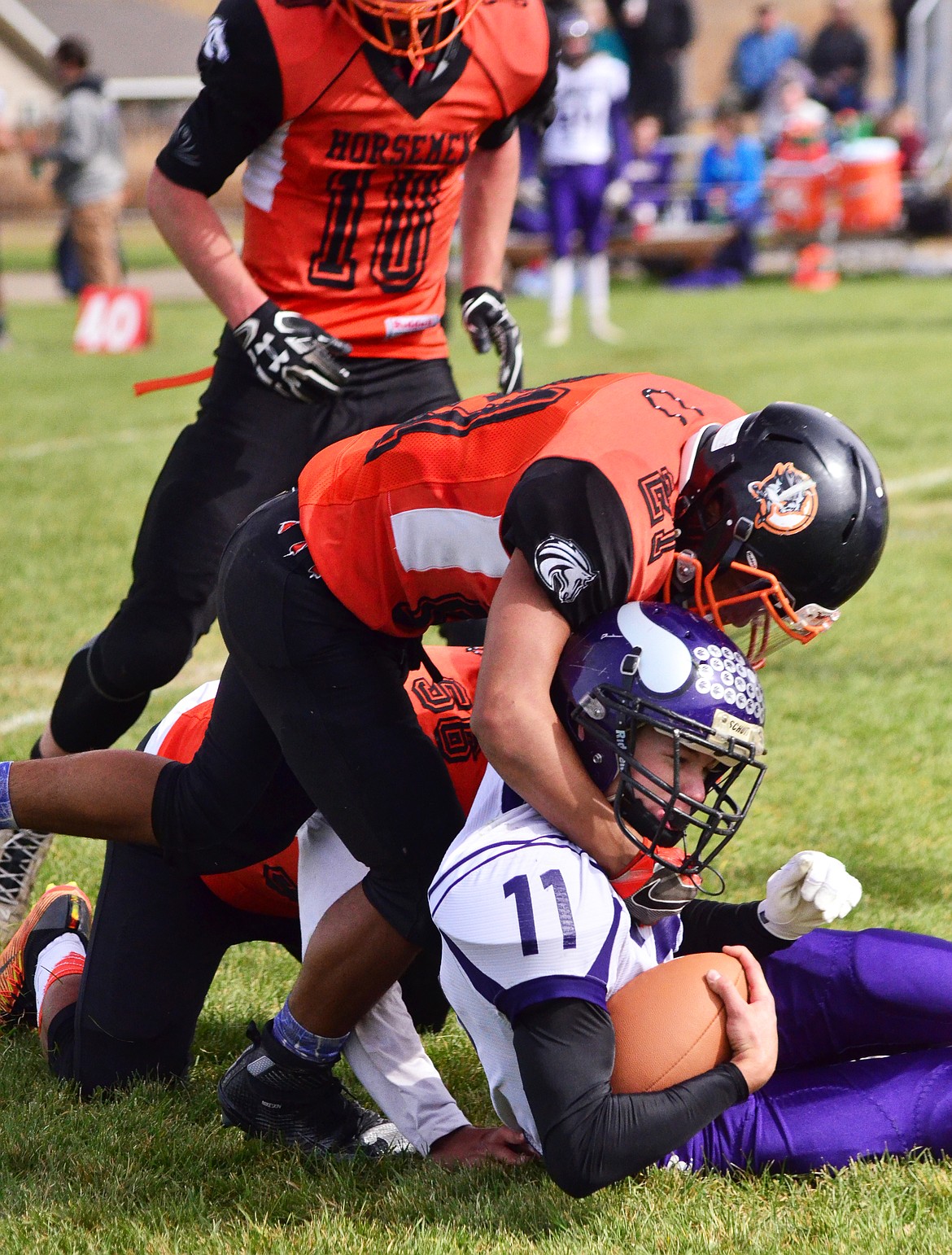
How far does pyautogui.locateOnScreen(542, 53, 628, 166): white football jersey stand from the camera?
42.2 ft

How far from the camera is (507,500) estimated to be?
2605 millimetres

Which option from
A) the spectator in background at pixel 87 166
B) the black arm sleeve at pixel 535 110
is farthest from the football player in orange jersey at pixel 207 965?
the spectator in background at pixel 87 166

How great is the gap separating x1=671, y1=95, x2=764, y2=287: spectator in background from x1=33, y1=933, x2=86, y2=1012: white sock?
14.7 meters

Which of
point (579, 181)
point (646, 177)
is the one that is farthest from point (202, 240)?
point (646, 177)

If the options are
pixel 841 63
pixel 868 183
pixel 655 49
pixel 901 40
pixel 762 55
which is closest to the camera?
pixel 868 183

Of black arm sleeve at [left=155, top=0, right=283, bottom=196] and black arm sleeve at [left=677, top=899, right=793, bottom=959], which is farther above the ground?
black arm sleeve at [left=155, top=0, right=283, bottom=196]

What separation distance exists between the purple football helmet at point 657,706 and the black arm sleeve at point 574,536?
0.07 metres

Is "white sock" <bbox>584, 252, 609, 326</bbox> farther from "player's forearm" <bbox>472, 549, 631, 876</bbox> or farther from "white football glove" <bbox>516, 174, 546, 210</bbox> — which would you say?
"player's forearm" <bbox>472, 549, 631, 876</bbox>

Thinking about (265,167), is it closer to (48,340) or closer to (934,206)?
(48,340)

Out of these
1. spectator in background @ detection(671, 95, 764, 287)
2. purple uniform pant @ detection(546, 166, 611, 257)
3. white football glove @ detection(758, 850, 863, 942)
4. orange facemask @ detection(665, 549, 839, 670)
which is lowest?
spectator in background @ detection(671, 95, 764, 287)

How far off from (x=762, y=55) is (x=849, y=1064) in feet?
62.2

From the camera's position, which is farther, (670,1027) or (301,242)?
(301,242)

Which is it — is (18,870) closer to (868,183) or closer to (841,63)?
(868,183)

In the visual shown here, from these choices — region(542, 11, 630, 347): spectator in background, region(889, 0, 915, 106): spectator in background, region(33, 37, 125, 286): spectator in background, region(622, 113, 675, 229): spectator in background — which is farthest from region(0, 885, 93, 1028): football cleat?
region(889, 0, 915, 106): spectator in background
